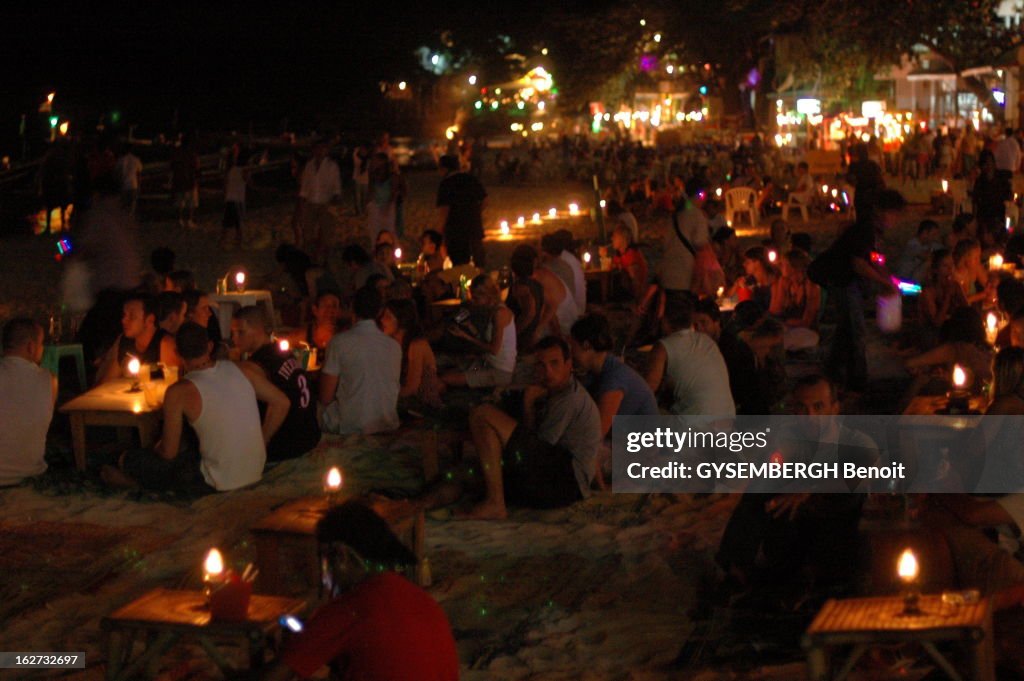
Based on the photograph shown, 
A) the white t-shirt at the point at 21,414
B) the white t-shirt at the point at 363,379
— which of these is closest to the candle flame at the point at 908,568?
the white t-shirt at the point at 363,379

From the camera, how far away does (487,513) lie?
21.9 feet

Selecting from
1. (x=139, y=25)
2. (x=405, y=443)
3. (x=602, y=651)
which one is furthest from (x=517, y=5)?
(x=602, y=651)

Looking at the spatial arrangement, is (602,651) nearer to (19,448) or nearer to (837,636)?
(837,636)

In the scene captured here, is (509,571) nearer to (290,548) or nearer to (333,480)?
(290,548)

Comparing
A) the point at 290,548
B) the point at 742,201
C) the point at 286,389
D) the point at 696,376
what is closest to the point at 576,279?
the point at 696,376

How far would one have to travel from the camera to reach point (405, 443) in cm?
827

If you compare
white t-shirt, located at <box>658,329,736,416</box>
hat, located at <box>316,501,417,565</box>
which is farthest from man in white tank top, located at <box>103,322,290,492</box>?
hat, located at <box>316,501,417,565</box>

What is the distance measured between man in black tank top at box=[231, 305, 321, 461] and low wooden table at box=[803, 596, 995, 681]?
14.1 ft

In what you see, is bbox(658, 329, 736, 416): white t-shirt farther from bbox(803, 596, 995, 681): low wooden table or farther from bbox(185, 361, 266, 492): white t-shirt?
bbox(803, 596, 995, 681): low wooden table

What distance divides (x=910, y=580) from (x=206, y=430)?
4.14m

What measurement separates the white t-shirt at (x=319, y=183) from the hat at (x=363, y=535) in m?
13.0

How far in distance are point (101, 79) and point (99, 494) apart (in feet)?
124

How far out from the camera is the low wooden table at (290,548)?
5246 millimetres

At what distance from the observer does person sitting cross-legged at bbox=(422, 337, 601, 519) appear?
21.7 ft
